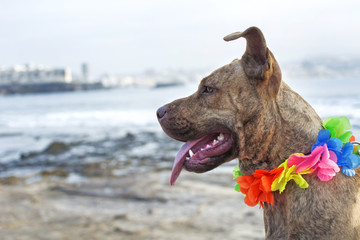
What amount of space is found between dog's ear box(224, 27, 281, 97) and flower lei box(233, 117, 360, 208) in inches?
15.9

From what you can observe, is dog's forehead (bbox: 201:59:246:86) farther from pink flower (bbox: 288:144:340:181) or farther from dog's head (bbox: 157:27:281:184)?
pink flower (bbox: 288:144:340:181)

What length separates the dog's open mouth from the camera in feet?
8.29

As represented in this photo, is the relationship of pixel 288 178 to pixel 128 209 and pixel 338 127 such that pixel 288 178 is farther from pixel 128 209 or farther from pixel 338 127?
pixel 128 209

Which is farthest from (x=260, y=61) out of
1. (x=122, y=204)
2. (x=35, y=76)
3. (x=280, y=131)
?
(x=35, y=76)

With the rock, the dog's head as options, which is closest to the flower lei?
the dog's head

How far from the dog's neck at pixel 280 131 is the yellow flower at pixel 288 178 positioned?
0.42ft

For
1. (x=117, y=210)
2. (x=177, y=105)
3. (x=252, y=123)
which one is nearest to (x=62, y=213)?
(x=117, y=210)

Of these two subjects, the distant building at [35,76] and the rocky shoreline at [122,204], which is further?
the distant building at [35,76]

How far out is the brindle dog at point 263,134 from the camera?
221 centimetres

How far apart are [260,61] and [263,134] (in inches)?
17.3

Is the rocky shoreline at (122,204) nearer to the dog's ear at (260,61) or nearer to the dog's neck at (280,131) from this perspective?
the dog's neck at (280,131)

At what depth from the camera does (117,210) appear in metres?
5.96

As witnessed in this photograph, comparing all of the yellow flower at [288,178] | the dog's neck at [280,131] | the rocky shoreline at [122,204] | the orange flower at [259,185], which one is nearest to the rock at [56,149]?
the rocky shoreline at [122,204]

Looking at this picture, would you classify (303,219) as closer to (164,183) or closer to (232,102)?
(232,102)
